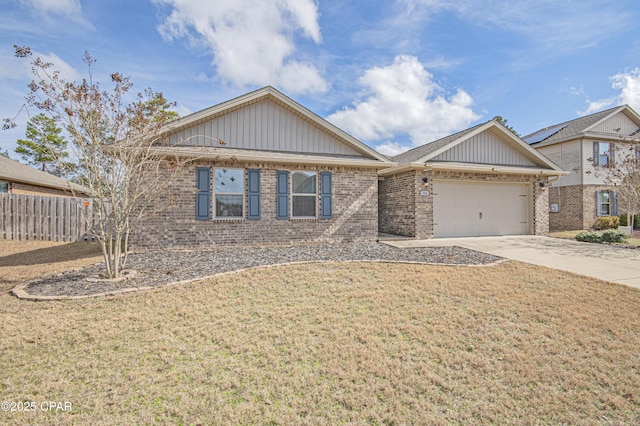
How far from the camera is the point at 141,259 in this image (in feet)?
25.6

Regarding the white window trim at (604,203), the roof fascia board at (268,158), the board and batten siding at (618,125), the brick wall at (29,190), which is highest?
the board and batten siding at (618,125)

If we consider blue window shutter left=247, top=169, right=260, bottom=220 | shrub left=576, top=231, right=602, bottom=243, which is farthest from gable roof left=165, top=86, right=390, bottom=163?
shrub left=576, top=231, right=602, bottom=243

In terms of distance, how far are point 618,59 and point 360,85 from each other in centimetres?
979

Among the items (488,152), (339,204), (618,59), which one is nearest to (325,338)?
(339,204)

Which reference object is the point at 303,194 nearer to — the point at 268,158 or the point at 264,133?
the point at 268,158

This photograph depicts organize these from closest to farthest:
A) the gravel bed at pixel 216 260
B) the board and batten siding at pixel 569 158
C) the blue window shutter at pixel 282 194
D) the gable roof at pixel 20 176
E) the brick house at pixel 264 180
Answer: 1. the gravel bed at pixel 216 260
2. the brick house at pixel 264 180
3. the blue window shutter at pixel 282 194
4. the gable roof at pixel 20 176
5. the board and batten siding at pixel 569 158

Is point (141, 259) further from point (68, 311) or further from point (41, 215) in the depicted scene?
point (41, 215)

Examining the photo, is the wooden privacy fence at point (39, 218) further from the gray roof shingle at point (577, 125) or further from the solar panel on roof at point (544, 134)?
the solar panel on roof at point (544, 134)

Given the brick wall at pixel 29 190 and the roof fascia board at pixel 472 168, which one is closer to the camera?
the roof fascia board at pixel 472 168

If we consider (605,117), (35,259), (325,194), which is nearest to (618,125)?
(605,117)

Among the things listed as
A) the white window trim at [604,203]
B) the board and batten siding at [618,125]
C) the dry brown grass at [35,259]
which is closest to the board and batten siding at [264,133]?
the dry brown grass at [35,259]

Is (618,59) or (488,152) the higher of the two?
(618,59)

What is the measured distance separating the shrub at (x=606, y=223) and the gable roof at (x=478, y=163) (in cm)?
628

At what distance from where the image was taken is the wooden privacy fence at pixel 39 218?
11.7 meters
